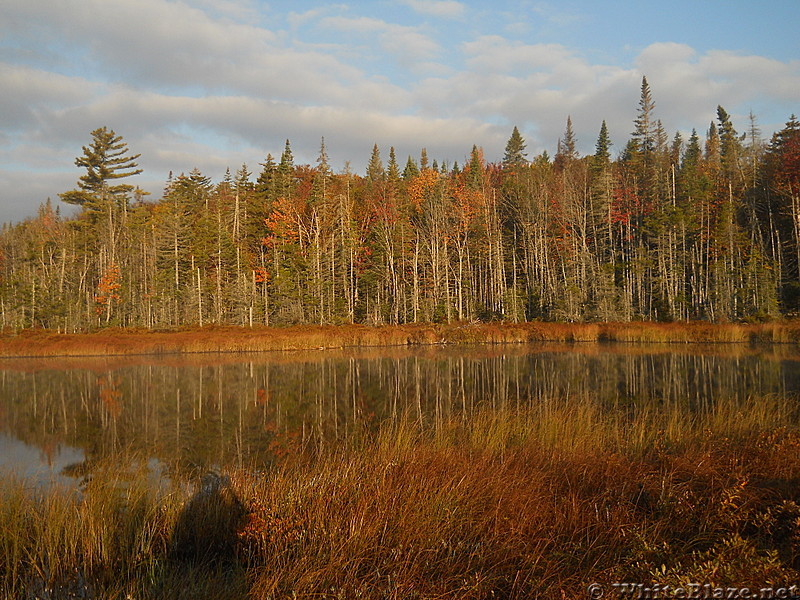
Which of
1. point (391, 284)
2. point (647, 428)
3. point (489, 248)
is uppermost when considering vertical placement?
point (489, 248)

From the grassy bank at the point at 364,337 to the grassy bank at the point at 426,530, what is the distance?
27006mm

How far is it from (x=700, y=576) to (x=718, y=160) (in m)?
68.4

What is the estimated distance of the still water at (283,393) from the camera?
10609mm

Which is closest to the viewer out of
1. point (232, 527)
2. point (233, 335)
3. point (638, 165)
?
point (232, 527)

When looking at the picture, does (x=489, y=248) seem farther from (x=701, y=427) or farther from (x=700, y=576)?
(x=700, y=576)

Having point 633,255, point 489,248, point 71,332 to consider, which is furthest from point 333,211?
point 633,255

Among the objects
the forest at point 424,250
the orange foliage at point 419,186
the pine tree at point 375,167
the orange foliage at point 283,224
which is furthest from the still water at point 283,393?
the pine tree at point 375,167

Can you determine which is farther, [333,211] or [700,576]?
[333,211]

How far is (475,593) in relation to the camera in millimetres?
3697

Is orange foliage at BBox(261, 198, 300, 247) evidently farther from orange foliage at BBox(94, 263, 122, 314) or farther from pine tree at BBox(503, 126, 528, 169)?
pine tree at BBox(503, 126, 528, 169)

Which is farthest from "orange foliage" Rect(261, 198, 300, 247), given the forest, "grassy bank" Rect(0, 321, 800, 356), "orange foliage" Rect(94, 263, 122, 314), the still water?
the still water

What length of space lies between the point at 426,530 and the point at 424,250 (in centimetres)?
4455

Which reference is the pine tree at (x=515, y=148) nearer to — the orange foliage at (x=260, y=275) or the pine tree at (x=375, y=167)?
the pine tree at (x=375, y=167)

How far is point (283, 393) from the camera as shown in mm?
16734
